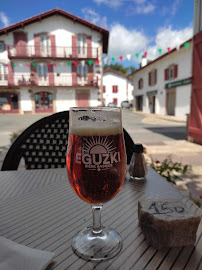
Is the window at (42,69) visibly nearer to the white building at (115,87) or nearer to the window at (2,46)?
the window at (2,46)

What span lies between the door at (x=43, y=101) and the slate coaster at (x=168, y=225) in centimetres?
1905

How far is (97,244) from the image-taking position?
56 centimetres

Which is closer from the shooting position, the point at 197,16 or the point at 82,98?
the point at 197,16

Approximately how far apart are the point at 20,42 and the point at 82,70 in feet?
18.1

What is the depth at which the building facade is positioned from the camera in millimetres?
17234

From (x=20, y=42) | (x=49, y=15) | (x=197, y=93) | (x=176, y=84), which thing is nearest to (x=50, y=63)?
(x=20, y=42)

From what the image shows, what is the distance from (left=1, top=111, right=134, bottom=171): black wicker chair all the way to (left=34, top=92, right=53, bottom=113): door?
1793 cm

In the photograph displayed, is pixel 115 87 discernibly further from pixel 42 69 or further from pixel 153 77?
pixel 42 69

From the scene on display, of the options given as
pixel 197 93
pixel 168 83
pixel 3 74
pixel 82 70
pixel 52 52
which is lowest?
pixel 197 93

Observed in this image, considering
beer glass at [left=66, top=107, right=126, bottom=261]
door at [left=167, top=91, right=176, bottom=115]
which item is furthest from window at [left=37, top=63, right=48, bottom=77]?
beer glass at [left=66, top=107, right=126, bottom=261]

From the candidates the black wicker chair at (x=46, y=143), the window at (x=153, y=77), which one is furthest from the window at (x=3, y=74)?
the black wicker chair at (x=46, y=143)

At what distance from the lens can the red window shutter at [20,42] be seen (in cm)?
1723

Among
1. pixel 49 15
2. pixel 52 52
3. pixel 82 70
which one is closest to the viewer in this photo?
pixel 49 15

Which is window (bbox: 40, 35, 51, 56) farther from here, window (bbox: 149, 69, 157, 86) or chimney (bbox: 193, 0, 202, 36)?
chimney (bbox: 193, 0, 202, 36)
